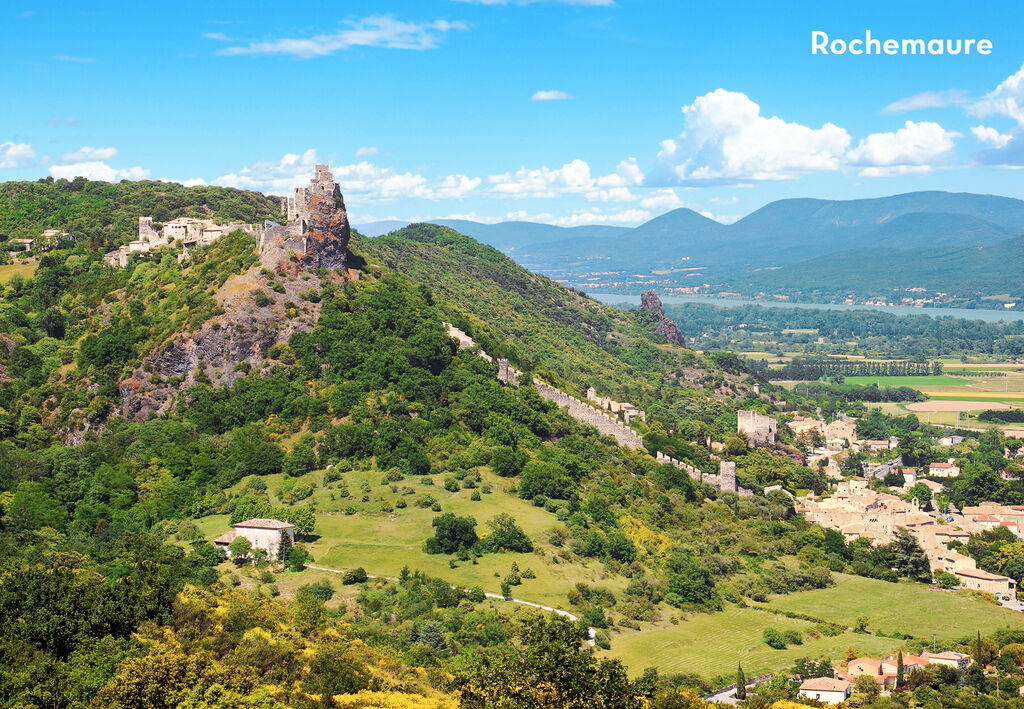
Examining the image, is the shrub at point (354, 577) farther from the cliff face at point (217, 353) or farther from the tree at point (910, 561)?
the tree at point (910, 561)

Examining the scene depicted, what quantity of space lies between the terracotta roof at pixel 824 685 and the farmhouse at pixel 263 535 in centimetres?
2462

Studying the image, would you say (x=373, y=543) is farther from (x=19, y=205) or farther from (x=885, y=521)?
(x=19, y=205)

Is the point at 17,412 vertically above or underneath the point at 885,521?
above

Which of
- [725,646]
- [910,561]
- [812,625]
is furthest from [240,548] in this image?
[910,561]

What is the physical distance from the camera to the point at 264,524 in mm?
53250

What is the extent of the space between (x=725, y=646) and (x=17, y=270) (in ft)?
219

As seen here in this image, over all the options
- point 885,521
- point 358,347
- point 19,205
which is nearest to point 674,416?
point 885,521

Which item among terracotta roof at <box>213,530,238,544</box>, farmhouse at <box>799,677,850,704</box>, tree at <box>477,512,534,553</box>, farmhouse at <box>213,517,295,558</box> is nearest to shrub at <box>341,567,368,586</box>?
farmhouse at <box>213,517,295,558</box>

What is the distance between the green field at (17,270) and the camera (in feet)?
290

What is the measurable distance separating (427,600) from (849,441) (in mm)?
82228

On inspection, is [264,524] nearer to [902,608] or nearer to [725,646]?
[725,646]

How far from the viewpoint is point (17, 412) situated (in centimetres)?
7069

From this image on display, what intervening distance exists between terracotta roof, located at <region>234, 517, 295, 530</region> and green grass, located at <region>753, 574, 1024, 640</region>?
25.8 meters

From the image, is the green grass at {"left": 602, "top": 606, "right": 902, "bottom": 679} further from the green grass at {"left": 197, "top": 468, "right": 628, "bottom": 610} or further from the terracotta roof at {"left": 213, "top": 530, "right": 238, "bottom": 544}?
the terracotta roof at {"left": 213, "top": 530, "right": 238, "bottom": 544}
